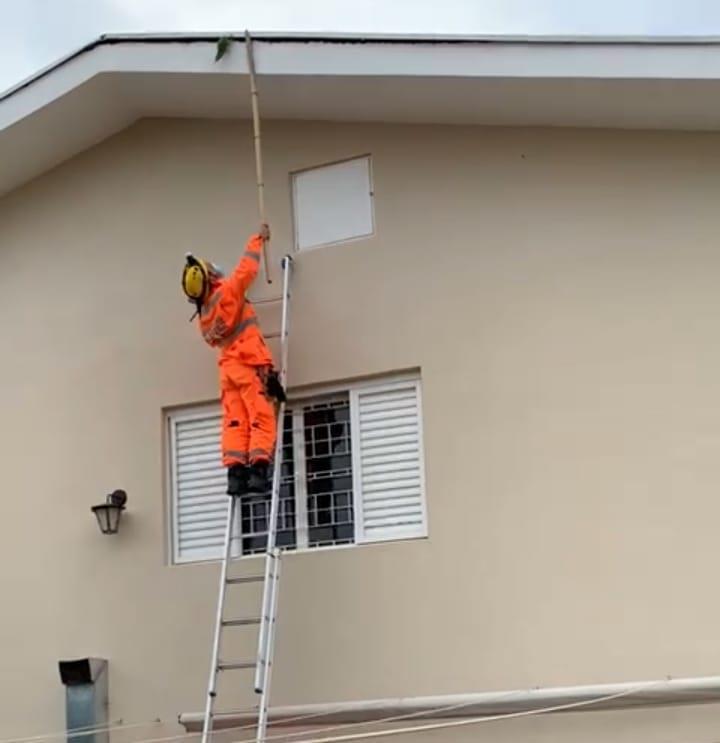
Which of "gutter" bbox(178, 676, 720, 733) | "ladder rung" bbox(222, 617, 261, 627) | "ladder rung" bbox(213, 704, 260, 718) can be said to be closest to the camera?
"gutter" bbox(178, 676, 720, 733)

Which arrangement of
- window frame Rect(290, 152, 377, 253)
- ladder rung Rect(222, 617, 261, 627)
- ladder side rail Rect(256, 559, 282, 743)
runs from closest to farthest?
ladder side rail Rect(256, 559, 282, 743)
ladder rung Rect(222, 617, 261, 627)
window frame Rect(290, 152, 377, 253)

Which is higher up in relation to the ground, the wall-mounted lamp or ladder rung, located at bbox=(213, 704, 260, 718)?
the wall-mounted lamp

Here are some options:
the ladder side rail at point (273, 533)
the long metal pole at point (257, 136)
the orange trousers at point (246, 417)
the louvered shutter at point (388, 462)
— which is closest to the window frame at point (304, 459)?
the louvered shutter at point (388, 462)

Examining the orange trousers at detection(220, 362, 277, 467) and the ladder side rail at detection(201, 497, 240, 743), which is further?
the orange trousers at detection(220, 362, 277, 467)

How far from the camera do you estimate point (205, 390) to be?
29.3ft

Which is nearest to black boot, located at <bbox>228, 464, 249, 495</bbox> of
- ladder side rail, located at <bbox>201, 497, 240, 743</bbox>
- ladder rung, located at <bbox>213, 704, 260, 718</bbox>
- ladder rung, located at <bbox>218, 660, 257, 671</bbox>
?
ladder side rail, located at <bbox>201, 497, 240, 743</bbox>

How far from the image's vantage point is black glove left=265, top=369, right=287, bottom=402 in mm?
8211

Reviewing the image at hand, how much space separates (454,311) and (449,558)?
1.49 m

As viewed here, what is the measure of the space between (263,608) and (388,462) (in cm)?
123

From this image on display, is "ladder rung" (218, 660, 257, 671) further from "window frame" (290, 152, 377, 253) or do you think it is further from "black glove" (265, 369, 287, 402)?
"window frame" (290, 152, 377, 253)

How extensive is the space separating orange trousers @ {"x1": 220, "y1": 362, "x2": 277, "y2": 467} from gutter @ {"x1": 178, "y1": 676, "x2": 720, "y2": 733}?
150 centimetres

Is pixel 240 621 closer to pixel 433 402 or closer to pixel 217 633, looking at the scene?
pixel 217 633

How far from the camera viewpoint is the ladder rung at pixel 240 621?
8.00m

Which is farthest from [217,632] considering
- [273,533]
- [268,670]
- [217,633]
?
[273,533]
